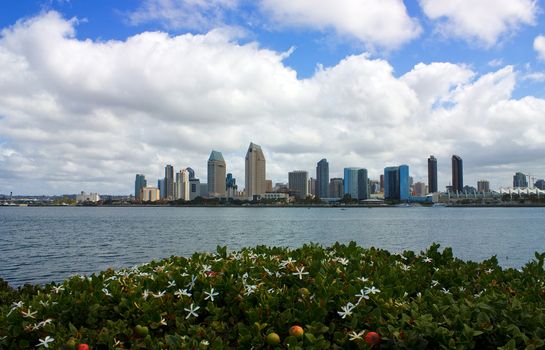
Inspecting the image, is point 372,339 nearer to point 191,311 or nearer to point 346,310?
point 346,310

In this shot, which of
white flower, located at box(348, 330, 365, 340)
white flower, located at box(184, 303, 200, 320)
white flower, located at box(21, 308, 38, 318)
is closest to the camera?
white flower, located at box(348, 330, 365, 340)

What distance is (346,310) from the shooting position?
13.8 ft

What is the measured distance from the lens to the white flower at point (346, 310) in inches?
164

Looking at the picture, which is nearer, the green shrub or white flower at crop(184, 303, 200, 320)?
the green shrub

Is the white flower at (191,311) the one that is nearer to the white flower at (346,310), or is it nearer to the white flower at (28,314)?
the white flower at (346,310)

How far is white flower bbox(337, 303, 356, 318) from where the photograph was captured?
416 cm

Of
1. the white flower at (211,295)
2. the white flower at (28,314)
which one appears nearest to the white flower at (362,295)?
the white flower at (211,295)

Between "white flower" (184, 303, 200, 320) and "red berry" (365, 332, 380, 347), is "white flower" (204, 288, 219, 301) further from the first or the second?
"red berry" (365, 332, 380, 347)

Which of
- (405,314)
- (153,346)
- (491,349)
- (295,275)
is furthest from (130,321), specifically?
(491,349)

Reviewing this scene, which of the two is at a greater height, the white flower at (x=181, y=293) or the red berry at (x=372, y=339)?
the white flower at (x=181, y=293)

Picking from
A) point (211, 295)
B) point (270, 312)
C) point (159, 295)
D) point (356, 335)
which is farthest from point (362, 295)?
point (159, 295)

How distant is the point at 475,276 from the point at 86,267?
112 ft

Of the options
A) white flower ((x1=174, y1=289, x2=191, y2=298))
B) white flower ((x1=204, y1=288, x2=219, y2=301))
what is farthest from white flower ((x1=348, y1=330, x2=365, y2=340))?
white flower ((x1=174, y1=289, x2=191, y2=298))

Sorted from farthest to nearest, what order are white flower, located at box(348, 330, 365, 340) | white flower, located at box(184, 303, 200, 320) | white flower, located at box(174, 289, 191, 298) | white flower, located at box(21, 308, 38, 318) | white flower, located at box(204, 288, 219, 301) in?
white flower, located at box(174, 289, 191, 298), white flower, located at box(204, 288, 219, 301), white flower, located at box(21, 308, 38, 318), white flower, located at box(184, 303, 200, 320), white flower, located at box(348, 330, 365, 340)
